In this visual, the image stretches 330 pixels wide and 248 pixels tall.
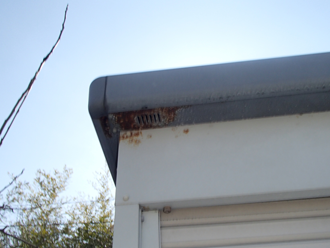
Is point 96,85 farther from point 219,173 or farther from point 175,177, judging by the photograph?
point 219,173

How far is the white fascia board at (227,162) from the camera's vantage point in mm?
1488

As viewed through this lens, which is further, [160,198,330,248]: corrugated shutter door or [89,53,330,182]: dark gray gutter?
[89,53,330,182]: dark gray gutter

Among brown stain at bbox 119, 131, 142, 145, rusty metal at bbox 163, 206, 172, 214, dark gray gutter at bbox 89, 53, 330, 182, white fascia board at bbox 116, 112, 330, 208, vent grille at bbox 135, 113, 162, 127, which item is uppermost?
dark gray gutter at bbox 89, 53, 330, 182

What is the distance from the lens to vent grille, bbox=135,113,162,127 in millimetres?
1667

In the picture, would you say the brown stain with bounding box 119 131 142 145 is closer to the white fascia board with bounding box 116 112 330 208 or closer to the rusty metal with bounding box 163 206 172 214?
the white fascia board with bounding box 116 112 330 208

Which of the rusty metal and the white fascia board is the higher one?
the white fascia board

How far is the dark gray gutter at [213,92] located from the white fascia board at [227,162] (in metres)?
0.08

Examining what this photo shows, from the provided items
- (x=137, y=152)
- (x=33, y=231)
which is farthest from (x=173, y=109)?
(x=33, y=231)

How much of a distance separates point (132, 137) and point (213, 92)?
0.52 metres

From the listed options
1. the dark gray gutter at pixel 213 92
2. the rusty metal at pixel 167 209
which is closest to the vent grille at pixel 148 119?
the dark gray gutter at pixel 213 92

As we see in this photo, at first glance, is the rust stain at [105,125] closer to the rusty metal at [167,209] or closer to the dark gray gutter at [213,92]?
the dark gray gutter at [213,92]

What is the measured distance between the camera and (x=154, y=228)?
58.6 inches

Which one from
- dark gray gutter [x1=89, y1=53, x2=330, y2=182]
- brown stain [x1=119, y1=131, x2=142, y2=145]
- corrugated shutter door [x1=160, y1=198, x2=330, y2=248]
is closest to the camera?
corrugated shutter door [x1=160, y1=198, x2=330, y2=248]

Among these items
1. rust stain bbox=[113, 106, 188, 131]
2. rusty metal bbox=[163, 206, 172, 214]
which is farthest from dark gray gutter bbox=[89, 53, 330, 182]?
rusty metal bbox=[163, 206, 172, 214]
